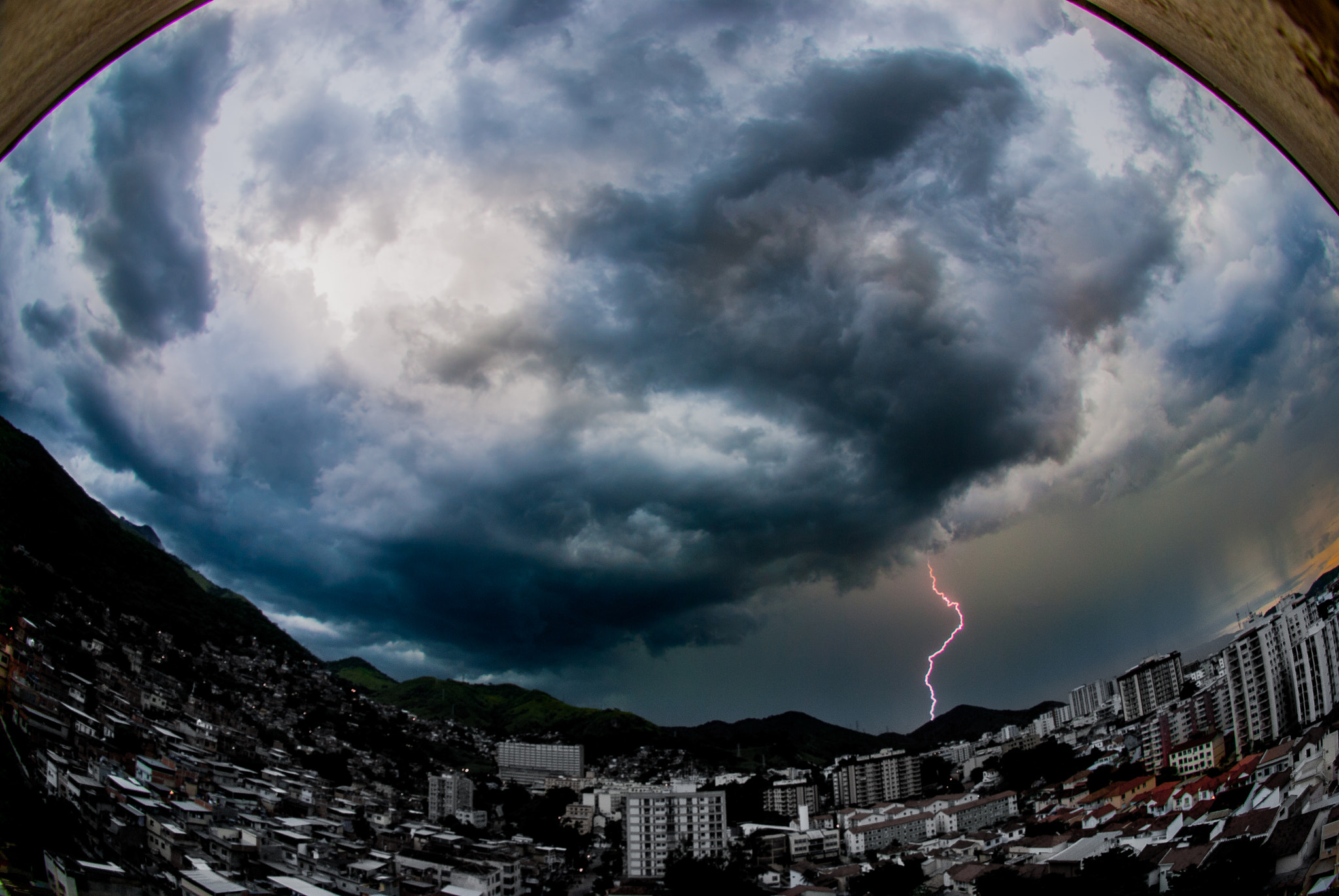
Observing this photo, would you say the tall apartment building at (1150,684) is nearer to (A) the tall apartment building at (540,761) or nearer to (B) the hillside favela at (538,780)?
(B) the hillside favela at (538,780)

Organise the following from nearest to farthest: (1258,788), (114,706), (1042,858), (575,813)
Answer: (1258,788) → (1042,858) → (114,706) → (575,813)

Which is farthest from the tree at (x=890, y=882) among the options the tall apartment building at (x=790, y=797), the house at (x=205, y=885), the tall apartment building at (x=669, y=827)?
the house at (x=205, y=885)

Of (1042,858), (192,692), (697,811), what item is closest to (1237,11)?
(1042,858)

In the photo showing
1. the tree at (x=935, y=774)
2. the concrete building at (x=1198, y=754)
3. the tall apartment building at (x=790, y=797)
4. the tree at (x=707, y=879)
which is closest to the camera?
the concrete building at (x=1198, y=754)

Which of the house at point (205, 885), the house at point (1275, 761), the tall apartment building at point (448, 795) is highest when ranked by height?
the house at point (1275, 761)

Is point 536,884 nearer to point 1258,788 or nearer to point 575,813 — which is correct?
point 575,813

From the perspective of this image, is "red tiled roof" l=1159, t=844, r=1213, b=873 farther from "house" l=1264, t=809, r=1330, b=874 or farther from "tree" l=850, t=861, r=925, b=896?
"tree" l=850, t=861, r=925, b=896
